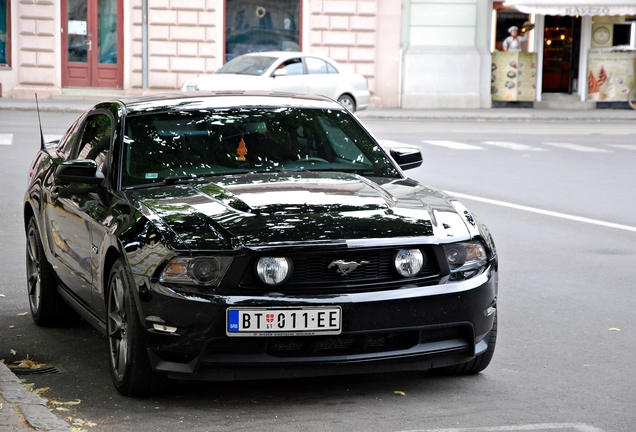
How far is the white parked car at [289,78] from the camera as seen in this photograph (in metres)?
27.5

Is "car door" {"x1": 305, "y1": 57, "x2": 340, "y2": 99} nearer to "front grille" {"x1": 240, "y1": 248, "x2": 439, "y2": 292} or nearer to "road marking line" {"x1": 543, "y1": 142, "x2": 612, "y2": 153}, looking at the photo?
"road marking line" {"x1": 543, "y1": 142, "x2": 612, "y2": 153}

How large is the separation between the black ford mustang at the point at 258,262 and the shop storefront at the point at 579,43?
94.0 ft

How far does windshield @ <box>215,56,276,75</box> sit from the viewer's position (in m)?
28.0

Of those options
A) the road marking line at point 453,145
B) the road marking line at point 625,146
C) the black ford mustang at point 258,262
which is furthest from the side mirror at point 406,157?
the road marking line at point 625,146

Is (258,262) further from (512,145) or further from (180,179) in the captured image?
(512,145)

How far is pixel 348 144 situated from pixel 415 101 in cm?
2679

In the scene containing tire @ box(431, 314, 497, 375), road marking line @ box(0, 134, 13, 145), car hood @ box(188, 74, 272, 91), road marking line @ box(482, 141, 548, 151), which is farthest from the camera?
car hood @ box(188, 74, 272, 91)

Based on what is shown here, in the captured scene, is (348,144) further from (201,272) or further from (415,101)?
(415,101)

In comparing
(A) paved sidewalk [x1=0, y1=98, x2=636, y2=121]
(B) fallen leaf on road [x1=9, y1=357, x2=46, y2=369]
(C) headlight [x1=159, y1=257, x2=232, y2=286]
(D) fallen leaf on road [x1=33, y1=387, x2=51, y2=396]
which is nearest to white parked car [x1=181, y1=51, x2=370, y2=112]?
(A) paved sidewalk [x1=0, y1=98, x2=636, y2=121]

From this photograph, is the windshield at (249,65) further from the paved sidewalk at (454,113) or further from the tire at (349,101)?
the paved sidewalk at (454,113)

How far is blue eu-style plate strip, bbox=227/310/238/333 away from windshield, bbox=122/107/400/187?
1.27 m

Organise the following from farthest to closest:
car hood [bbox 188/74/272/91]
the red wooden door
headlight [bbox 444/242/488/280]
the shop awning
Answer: the shop awning < the red wooden door < car hood [bbox 188/74/272/91] < headlight [bbox 444/242/488/280]

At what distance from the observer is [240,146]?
658 cm

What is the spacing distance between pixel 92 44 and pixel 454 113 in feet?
33.8
